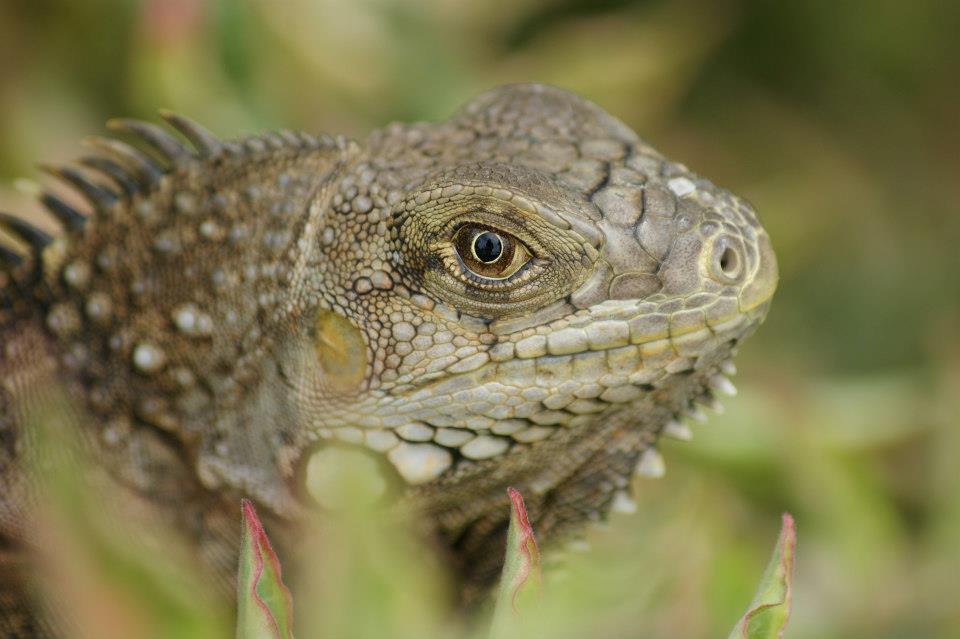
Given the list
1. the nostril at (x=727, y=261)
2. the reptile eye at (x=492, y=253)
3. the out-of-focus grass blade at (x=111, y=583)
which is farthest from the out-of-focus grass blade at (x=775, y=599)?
the out-of-focus grass blade at (x=111, y=583)

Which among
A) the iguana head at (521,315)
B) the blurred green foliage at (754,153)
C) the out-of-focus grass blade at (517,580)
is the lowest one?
the out-of-focus grass blade at (517,580)

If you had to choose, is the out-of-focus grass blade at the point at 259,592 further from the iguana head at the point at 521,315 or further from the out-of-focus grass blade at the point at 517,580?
the iguana head at the point at 521,315

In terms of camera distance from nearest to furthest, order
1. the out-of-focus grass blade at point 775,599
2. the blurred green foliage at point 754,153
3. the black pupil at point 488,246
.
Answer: the out-of-focus grass blade at point 775,599
the black pupil at point 488,246
the blurred green foliage at point 754,153

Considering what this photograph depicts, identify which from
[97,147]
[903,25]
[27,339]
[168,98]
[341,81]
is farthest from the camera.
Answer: [903,25]

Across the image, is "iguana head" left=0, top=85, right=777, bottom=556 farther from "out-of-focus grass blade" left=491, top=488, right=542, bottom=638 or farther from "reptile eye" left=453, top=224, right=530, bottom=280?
"out-of-focus grass blade" left=491, top=488, right=542, bottom=638

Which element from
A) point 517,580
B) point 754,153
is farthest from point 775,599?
point 754,153

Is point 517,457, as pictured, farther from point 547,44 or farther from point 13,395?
point 547,44

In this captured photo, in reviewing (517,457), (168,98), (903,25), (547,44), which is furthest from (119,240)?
(903,25)

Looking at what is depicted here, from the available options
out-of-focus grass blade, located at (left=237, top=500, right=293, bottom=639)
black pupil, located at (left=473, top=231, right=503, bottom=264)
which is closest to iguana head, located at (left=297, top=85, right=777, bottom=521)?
black pupil, located at (left=473, top=231, right=503, bottom=264)
